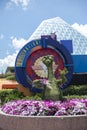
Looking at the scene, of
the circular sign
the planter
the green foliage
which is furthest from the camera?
the green foliage

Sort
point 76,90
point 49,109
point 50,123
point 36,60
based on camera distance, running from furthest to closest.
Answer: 1. point 76,90
2. point 36,60
3. point 49,109
4. point 50,123

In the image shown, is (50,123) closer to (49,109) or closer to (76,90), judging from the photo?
(49,109)

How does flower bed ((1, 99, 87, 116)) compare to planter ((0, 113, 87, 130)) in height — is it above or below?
above

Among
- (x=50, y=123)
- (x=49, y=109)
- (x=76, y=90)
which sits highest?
(x=76, y=90)

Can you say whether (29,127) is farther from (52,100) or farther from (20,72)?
(20,72)

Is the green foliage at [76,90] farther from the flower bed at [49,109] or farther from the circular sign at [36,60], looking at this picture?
the flower bed at [49,109]

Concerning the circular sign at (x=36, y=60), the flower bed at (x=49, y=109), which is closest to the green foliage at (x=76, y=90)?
the circular sign at (x=36, y=60)

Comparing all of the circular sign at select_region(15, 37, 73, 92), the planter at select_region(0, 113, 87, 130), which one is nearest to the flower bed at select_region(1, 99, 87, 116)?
the planter at select_region(0, 113, 87, 130)

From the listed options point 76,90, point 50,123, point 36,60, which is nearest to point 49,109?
point 50,123

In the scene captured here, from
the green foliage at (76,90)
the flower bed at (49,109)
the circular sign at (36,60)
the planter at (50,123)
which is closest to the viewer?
the planter at (50,123)

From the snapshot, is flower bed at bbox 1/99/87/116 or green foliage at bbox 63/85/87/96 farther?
green foliage at bbox 63/85/87/96

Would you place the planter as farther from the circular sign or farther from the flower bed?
the circular sign

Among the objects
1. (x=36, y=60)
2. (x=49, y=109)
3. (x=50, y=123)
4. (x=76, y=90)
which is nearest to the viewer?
(x=50, y=123)

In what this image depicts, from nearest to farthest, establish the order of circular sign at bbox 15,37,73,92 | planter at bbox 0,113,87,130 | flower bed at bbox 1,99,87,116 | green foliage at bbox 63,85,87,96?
planter at bbox 0,113,87,130 < flower bed at bbox 1,99,87,116 < circular sign at bbox 15,37,73,92 < green foliage at bbox 63,85,87,96
